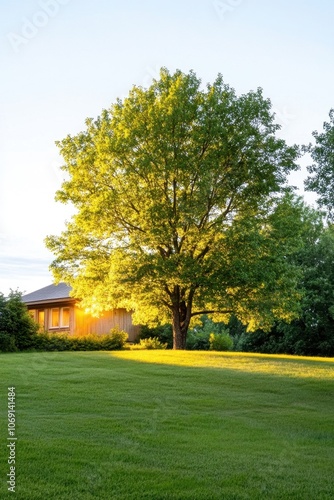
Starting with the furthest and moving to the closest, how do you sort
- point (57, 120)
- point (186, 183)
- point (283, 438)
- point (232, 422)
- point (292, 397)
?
point (186, 183) < point (57, 120) < point (292, 397) < point (232, 422) < point (283, 438)

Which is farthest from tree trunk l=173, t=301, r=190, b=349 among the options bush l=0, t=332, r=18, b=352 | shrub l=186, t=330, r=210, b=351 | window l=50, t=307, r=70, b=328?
window l=50, t=307, r=70, b=328

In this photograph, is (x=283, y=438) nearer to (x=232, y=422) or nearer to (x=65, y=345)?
(x=232, y=422)

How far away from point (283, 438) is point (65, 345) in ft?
80.1

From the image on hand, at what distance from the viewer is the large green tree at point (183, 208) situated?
26031 mm

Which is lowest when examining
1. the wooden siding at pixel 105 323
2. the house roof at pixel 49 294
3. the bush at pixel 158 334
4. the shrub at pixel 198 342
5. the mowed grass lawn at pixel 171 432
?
the mowed grass lawn at pixel 171 432

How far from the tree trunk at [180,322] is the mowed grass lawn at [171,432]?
9936 mm

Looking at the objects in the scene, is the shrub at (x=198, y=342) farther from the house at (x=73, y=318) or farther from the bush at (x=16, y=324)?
the bush at (x=16, y=324)

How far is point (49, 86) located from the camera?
16.1m

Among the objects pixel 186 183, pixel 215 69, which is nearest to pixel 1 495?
pixel 186 183

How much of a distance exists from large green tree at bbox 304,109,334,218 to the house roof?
93.1ft

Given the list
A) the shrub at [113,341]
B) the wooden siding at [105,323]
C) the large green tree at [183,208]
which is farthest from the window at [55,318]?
the large green tree at [183,208]

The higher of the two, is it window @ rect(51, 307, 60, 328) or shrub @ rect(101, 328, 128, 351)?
window @ rect(51, 307, 60, 328)

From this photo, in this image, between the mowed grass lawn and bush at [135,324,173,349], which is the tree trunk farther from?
bush at [135,324,173,349]

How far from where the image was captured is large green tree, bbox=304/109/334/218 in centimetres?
1723
